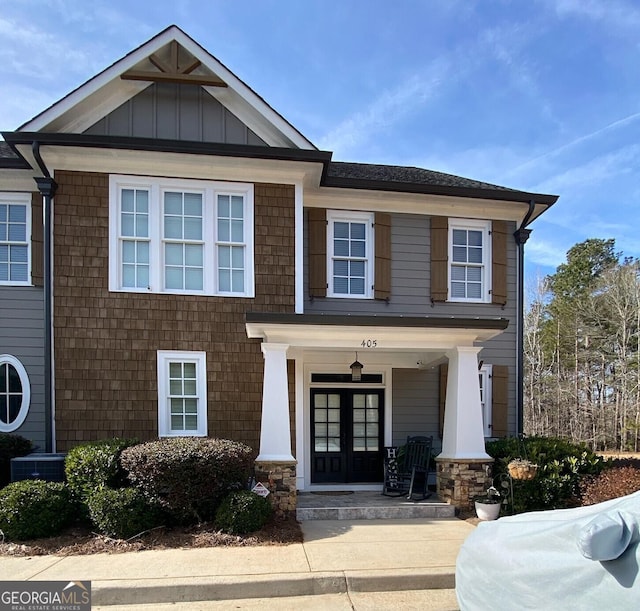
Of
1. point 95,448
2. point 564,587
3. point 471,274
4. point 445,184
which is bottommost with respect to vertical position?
point 95,448

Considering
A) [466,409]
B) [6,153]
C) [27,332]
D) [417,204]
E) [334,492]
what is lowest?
[334,492]

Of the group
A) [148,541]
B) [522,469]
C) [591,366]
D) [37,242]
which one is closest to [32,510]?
[148,541]

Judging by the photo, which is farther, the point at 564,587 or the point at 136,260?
the point at 136,260

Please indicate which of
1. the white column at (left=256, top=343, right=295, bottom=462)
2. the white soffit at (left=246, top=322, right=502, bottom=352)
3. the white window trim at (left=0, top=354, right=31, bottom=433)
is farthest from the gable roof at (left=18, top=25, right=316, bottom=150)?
the white window trim at (left=0, top=354, right=31, bottom=433)

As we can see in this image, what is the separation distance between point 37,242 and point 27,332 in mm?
1518

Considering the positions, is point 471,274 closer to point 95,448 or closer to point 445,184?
point 445,184

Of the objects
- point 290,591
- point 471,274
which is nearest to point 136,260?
point 290,591

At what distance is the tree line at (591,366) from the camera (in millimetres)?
25125

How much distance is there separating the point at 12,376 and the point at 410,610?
7.27 m

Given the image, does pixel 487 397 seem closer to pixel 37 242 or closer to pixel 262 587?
pixel 262 587

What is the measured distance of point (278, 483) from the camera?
297 inches

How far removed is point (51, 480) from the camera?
7.46 m

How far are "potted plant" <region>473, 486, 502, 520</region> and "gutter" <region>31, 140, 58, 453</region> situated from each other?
661 centimetres

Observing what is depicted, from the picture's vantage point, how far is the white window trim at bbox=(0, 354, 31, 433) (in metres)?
8.57
